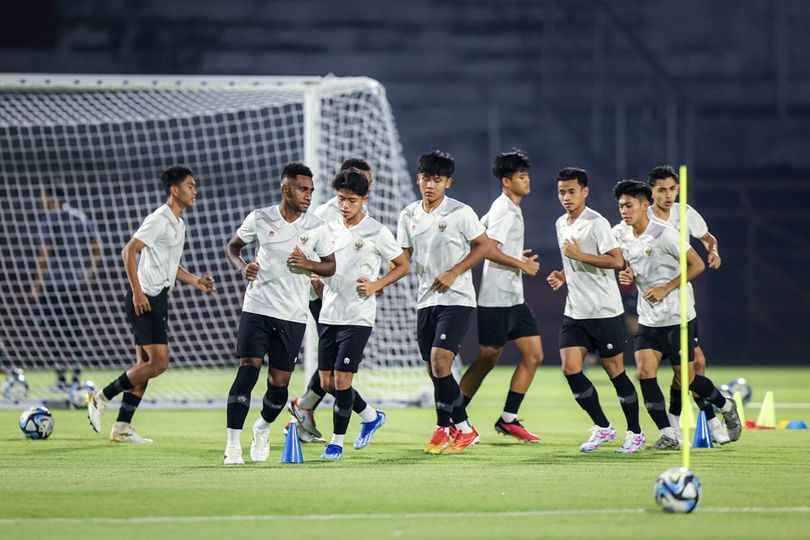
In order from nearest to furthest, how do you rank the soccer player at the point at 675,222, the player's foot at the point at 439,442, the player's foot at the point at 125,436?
the player's foot at the point at 439,442 < the soccer player at the point at 675,222 < the player's foot at the point at 125,436

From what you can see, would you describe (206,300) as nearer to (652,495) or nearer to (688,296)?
(688,296)

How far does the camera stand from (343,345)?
8070 mm

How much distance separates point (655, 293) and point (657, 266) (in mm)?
301

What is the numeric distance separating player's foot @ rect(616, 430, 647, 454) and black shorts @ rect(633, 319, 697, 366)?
55cm

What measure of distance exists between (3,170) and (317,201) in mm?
8822

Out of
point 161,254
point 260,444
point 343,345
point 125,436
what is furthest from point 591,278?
point 125,436

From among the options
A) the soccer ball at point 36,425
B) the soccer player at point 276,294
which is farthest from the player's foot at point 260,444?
the soccer ball at point 36,425

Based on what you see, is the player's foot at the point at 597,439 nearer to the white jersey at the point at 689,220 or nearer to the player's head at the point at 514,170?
the white jersey at the point at 689,220

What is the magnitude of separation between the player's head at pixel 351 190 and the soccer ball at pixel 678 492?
315cm

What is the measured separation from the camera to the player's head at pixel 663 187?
857 cm

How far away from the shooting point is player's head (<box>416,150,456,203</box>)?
832cm

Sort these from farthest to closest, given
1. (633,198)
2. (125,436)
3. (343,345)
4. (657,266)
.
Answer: (125,436), (657,266), (633,198), (343,345)

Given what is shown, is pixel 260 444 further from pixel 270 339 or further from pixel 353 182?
pixel 353 182

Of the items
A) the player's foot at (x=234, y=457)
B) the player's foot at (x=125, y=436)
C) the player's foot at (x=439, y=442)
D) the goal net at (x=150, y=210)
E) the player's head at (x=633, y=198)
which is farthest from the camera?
the goal net at (x=150, y=210)
